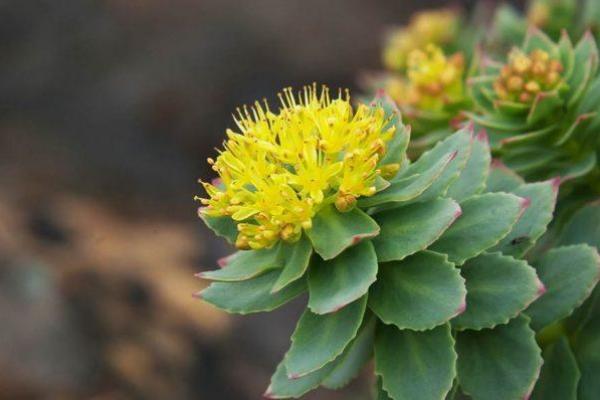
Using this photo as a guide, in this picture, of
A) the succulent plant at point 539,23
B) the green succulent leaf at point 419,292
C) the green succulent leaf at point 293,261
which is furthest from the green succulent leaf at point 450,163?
the succulent plant at point 539,23

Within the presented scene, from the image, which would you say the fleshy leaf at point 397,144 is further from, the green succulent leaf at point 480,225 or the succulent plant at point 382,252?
the green succulent leaf at point 480,225

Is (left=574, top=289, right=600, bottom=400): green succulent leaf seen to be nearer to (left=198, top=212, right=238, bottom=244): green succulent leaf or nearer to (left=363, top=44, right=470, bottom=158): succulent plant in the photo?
(left=363, top=44, right=470, bottom=158): succulent plant

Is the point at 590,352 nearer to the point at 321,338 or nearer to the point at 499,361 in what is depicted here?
the point at 499,361

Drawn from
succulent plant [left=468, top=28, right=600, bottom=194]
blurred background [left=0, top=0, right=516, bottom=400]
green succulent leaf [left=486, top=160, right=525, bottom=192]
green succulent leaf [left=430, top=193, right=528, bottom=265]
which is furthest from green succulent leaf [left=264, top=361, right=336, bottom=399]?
blurred background [left=0, top=0, right=516, bottom=400]

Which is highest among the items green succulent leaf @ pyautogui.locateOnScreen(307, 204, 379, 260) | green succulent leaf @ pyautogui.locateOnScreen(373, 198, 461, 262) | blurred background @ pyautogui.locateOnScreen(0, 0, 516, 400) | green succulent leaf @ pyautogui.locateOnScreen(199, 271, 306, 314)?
green succulent leaf @ pyautogui.locateOnScreen(307, 204, 379, 260)

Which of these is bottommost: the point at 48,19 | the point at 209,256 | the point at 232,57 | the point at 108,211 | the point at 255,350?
the point at 255,350

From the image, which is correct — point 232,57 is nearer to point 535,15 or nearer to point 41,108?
point 41,108

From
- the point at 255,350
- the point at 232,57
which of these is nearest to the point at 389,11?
the point at 232,57
